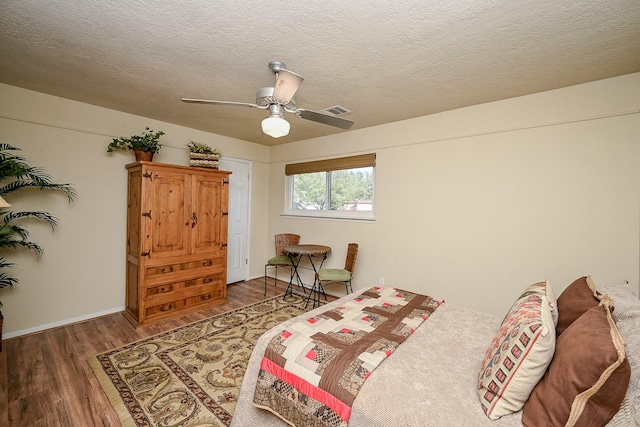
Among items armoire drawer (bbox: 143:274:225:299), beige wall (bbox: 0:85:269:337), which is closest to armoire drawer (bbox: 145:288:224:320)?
armoire drawer (bbox: 143:274:225:299)

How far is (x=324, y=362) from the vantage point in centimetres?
135

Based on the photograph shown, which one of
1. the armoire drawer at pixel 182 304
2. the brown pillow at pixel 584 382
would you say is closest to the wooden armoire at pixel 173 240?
the armoire drawer at pixel 182 304

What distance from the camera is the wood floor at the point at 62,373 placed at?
5.76 ft

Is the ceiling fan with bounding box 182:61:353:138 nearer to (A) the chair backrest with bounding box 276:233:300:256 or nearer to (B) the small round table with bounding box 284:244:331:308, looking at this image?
(B) the small round table with bounding box 284:244:331:308

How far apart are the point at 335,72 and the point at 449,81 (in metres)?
1.03

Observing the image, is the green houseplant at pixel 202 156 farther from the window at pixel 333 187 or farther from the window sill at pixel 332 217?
the window sill at pixel 332 217

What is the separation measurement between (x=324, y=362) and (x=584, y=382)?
0.98 metres

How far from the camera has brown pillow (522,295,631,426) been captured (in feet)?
2.74

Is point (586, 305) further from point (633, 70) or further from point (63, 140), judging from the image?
point (63, 140)

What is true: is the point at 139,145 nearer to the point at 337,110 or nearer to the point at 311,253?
the point at 337,110

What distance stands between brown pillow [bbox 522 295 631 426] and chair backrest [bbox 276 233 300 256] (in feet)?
12.1

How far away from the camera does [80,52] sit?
204cm

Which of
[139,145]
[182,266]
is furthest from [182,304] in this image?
[139,145]

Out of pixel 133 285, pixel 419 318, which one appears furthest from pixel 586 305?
pixel 133 285
